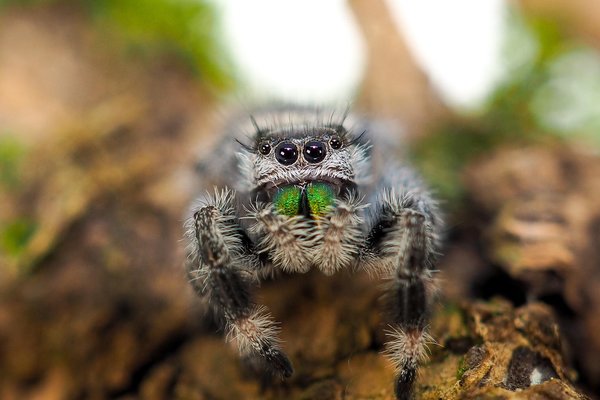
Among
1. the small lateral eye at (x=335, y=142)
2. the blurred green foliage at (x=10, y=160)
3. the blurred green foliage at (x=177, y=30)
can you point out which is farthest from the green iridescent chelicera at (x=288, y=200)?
the blurred green foliage at (x=177, y=30)

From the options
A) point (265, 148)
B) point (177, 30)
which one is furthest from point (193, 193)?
point (177, 30)

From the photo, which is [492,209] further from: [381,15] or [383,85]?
[381,15]

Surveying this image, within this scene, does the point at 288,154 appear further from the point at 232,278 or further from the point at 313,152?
the point at 232,278

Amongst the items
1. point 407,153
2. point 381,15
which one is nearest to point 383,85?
point 381,15

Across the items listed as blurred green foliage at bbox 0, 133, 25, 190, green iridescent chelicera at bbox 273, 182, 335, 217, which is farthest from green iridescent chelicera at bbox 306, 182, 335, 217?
blurred green foliage at bbox 0, 133, 25, 190

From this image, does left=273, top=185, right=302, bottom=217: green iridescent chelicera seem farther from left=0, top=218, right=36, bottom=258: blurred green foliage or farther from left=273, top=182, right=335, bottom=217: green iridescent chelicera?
left=0, top=218, right=36, bottom=258: blurred green foliage

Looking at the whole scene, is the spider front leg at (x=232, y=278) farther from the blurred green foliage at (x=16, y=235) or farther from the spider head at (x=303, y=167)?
the blurred green foliage at (x=16, y=235)
